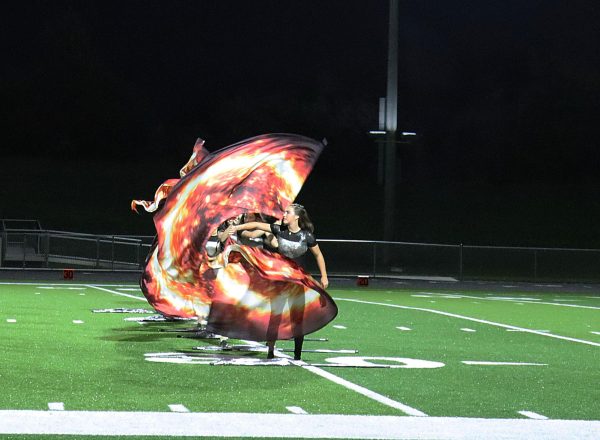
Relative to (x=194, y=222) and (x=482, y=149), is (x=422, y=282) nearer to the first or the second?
(x=194, y=222)

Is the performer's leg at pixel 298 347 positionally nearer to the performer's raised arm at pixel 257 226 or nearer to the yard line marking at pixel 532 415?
the performer's raised arm at pixel 257 226

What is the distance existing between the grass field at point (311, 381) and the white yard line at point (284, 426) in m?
0.01

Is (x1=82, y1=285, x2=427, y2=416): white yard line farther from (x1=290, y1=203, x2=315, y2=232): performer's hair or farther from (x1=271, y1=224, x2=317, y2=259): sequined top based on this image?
(x1=290, y1=203, x2=315, y2=232): performer's hair

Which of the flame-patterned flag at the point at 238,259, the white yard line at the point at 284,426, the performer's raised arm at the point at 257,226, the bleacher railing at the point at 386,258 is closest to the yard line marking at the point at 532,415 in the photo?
the white yard line at the point at 284,426

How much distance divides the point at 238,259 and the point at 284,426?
178 inches

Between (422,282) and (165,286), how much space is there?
64.9 feet

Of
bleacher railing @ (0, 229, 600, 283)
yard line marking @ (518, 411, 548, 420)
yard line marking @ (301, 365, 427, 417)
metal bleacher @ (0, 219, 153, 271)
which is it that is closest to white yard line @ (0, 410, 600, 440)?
yard line marking @ (518, 411, 548, 420)

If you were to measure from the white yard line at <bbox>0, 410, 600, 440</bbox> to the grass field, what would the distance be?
0.01 meters

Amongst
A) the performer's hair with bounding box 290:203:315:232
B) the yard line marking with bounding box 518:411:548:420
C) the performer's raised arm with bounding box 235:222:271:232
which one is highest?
the performer's hair with bounding box 290:203:315:232

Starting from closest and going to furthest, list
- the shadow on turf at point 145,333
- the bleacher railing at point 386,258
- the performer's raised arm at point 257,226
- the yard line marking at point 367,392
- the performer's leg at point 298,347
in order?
the yard line marking at point 367,392, the performer's leg at point 298,347, the performer's raised arm at point 257,226, the shadow on turf at point 145,333, the bleacher railing at point 386,258

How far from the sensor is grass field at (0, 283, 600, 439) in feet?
31.9

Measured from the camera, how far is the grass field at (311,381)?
9.72 metres

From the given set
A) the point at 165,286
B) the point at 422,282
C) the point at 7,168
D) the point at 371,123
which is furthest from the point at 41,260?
the point at 371,123

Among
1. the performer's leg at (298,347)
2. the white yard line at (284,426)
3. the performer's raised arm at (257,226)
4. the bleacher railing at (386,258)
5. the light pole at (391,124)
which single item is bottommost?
the white yard line at (284,426)
